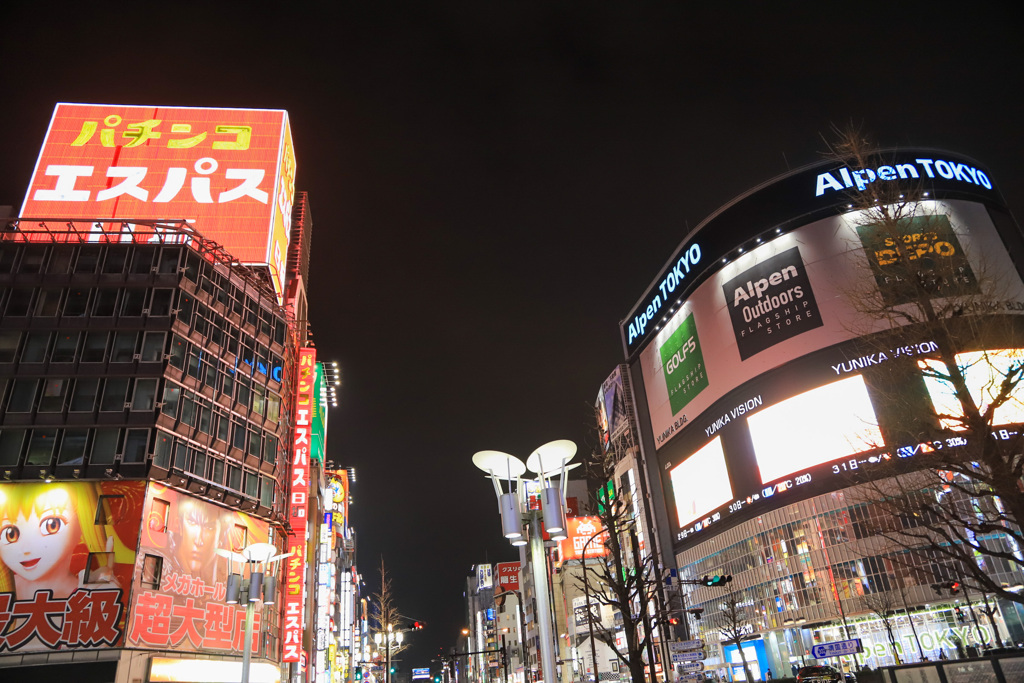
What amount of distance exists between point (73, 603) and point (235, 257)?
21.3m

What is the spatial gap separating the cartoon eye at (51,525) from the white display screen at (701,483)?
5478 cm

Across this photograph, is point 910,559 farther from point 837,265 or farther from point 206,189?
point 206,189

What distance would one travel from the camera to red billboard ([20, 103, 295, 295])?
134ft

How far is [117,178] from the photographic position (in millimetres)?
42469

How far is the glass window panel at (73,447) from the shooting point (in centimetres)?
2825

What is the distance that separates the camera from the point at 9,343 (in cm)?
3002

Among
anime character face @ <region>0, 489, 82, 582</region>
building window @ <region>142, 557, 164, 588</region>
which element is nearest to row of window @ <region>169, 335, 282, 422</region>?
anime character face @ <region>0, 489, 82, 582</region>

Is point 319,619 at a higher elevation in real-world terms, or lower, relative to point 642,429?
lower

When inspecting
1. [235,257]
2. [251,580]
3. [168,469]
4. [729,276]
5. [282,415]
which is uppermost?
[729,276]

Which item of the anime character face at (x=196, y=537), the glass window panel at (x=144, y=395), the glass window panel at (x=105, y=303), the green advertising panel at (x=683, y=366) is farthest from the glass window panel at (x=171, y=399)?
the green advertising panel at (x=683, y=366)

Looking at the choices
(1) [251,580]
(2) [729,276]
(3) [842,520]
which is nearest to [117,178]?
(1) [251,580]

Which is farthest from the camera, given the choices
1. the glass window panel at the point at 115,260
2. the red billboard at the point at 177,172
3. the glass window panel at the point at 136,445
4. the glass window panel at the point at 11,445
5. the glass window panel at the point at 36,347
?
the red billboard at the point at 177,172

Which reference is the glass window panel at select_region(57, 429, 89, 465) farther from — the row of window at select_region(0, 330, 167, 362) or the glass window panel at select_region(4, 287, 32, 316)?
the glass window panel at select_region(4, 287, 32, 316)

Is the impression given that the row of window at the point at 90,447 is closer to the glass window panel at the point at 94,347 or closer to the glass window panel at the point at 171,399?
the glass window panel at the point at 171,399
